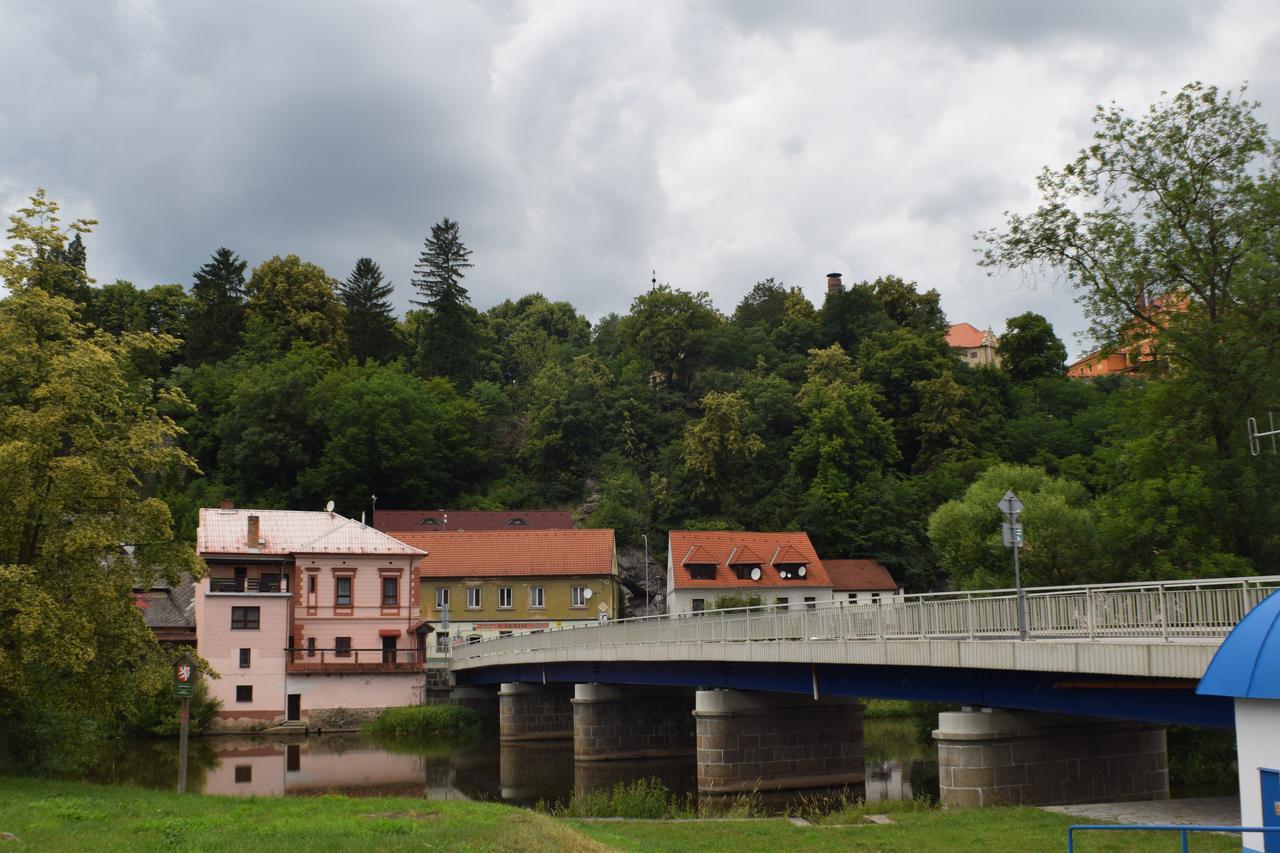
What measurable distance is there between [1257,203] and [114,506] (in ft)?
99.3

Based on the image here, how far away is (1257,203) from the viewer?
3366cm

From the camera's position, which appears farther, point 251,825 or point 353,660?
point 353,660

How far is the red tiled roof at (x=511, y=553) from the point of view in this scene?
68062mm

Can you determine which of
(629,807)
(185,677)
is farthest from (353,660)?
(185,677)

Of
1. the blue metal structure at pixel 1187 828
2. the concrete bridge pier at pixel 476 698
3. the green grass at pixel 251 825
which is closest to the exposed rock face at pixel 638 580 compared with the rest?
the concrete bridge pier at pixel 476 698

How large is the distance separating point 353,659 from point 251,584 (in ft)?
19.4

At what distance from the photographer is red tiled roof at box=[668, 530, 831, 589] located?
230 ft

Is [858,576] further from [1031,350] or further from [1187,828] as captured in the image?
[1187,828]

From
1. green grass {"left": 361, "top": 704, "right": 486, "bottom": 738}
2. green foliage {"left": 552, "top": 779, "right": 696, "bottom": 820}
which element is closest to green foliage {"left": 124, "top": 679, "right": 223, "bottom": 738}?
green grass {"left": 361, "top": 704, "right": 486, "bottom": 738}

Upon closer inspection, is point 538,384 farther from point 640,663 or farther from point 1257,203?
point 1257,203

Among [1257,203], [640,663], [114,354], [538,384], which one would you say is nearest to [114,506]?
[114,354]

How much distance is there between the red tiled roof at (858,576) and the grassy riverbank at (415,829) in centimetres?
5126

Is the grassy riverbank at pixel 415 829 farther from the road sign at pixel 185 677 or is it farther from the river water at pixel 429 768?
the river water at pixel 429 768

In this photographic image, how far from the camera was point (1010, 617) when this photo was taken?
22062 millimetres
